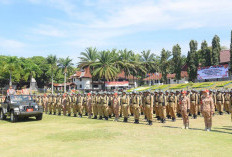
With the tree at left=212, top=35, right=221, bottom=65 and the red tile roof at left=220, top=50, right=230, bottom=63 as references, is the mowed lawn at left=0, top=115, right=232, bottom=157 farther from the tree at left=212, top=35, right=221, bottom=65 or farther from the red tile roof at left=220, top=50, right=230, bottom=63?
the red tile roof at left=220, top=50, right=230, bottom=63

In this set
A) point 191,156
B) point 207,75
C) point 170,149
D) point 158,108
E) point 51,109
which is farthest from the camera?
point 207,75

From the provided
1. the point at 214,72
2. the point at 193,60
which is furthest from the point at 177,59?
the point at 214,72

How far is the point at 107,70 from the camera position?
50594 millimetres

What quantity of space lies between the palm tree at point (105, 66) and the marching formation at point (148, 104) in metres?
29.9

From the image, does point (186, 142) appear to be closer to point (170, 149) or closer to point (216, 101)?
point (170, 149)

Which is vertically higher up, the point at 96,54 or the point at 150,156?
the point at 96,54

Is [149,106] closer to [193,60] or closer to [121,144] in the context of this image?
[121,144]

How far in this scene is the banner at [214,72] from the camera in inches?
1479

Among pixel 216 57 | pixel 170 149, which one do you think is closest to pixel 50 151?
pixel 170 149

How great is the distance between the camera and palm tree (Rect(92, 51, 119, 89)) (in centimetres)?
5100

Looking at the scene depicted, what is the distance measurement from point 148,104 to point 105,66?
39678mm

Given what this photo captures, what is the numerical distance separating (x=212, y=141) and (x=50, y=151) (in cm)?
553

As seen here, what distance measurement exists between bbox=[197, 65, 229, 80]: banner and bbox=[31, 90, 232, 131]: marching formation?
21.2m

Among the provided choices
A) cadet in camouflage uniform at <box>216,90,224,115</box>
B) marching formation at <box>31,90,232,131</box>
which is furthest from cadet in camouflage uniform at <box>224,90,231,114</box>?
cadet in camouflage uniform at <box>216,90,224,115</box>
